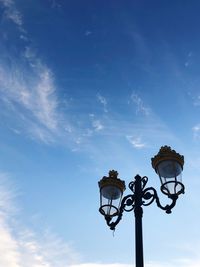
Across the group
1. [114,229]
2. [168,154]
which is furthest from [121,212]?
[168,154]

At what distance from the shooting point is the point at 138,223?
7781 millimetres

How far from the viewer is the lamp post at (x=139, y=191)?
25.7 feet

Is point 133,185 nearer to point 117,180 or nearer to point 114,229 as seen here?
point 117,180

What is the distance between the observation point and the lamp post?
7.82 meters

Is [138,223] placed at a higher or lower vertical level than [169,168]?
lower

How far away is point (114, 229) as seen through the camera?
28.8 feet

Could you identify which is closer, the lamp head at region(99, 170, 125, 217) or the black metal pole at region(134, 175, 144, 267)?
the black metal pole at region(134, 175, 144, 267)

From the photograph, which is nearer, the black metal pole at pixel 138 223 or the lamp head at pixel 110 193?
the black metal pole at pixel 138 223

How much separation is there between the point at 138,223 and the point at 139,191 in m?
0.85

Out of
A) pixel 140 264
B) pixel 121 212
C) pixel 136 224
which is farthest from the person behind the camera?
pixel 121 212

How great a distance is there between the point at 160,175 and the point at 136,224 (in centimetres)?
121

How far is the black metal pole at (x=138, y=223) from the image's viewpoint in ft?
23.6

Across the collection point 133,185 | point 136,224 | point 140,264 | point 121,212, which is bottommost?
point 140,264

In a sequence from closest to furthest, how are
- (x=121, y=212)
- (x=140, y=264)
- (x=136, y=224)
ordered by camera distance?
(x=140, y=264) < (x=136, y=224) < (x=121, y=212)
